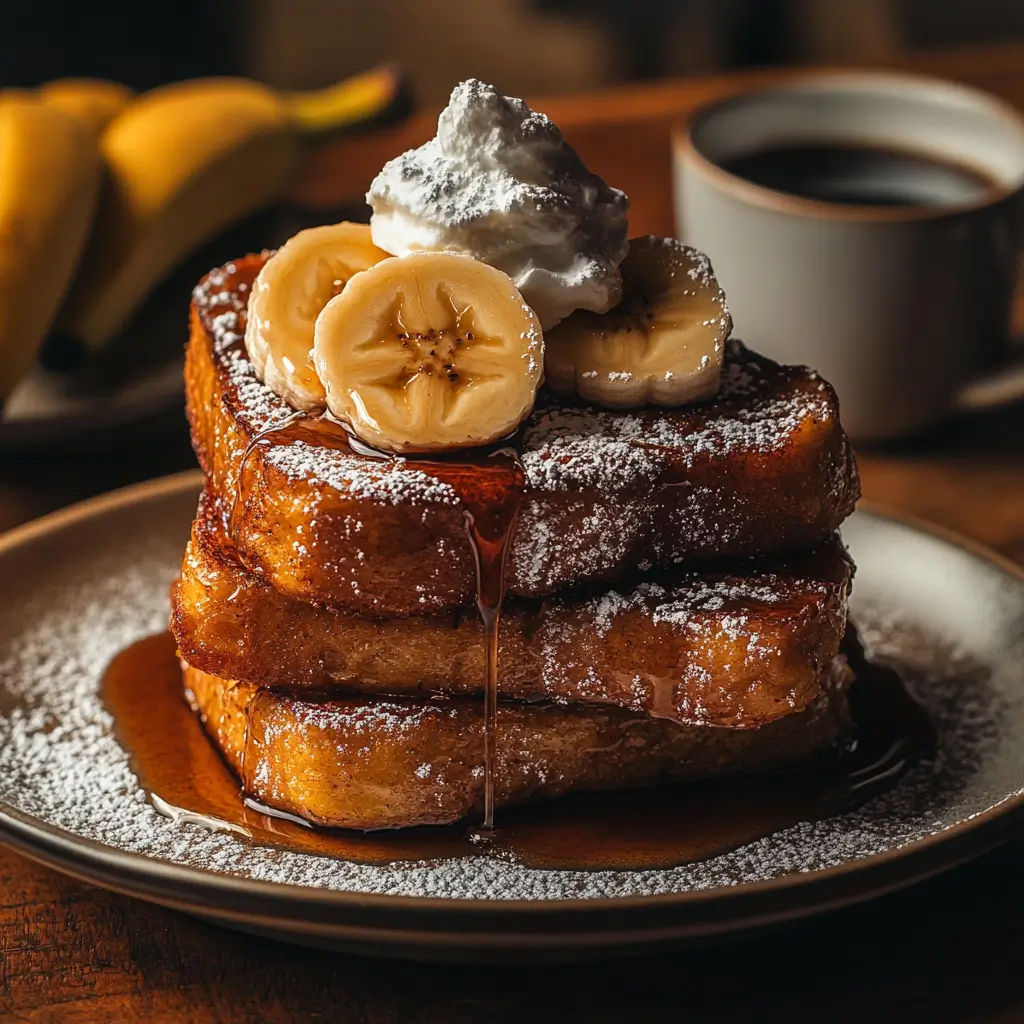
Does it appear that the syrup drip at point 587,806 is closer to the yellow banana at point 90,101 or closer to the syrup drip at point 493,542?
the syrup drip at point 493,542

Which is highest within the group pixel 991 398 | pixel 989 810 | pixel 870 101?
pixel 870 101

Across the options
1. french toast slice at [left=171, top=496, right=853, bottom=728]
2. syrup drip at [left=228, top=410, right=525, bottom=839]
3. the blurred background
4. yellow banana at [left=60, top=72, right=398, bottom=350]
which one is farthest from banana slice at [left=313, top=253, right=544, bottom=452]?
the blurred background

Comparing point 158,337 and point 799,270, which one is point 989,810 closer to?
point 799,270

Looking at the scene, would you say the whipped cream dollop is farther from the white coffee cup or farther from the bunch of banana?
the bunch of banana

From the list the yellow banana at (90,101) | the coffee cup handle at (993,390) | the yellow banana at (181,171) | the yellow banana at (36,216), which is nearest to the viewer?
the yellow banana at (36,216)

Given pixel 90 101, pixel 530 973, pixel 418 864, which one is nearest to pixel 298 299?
pixel 418 864

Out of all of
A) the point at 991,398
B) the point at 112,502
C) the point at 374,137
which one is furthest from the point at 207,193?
the point at 991,398

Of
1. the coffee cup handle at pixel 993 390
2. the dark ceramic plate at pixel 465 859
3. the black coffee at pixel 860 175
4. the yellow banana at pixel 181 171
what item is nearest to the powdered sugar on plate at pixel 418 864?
the dark ceramic plate at pixel 465 859
